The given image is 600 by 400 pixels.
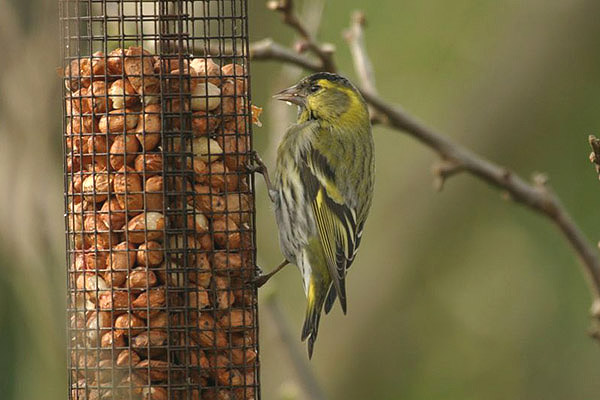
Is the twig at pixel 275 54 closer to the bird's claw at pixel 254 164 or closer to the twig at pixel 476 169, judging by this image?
the twig at pixel 476 169

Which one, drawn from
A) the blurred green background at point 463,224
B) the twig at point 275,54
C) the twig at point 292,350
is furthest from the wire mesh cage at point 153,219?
the twig at point 292,350

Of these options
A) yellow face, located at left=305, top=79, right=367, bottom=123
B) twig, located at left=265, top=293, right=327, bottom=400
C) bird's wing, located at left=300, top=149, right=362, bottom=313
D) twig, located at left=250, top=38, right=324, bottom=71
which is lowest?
twig, located at left=265, top=293, right=327, bottom=400

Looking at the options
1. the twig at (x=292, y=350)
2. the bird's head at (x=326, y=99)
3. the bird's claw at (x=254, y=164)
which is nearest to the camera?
the bird's claw at (x=254, y=164)

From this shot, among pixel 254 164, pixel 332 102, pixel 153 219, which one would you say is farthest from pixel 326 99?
pixel 153 219

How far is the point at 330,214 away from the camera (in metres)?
6.07

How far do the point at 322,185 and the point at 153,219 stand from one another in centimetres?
137

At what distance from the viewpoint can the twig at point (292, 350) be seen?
23.6 ft

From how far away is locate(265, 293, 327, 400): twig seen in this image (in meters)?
7.18

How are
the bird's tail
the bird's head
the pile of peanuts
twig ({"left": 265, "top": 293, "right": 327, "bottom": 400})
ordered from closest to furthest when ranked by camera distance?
1. the pile of peanuts
2. the bird's tail
3. the bird's head
4. twig ({"left": 265, "top": 293, "right": 327, "bottom": 400})

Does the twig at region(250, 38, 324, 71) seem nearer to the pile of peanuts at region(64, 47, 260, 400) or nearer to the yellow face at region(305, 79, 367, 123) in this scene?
the yellow face at region(305, 79, 367, 123)

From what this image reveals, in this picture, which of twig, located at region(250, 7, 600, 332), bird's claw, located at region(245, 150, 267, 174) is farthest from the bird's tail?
twig, located at region(250, 7, 600, 332)

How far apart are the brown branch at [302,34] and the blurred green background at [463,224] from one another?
2.47 ft

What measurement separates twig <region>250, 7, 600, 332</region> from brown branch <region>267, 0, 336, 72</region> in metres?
0.04

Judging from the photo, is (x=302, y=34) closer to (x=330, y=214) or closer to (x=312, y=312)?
(x=330, y=214)
